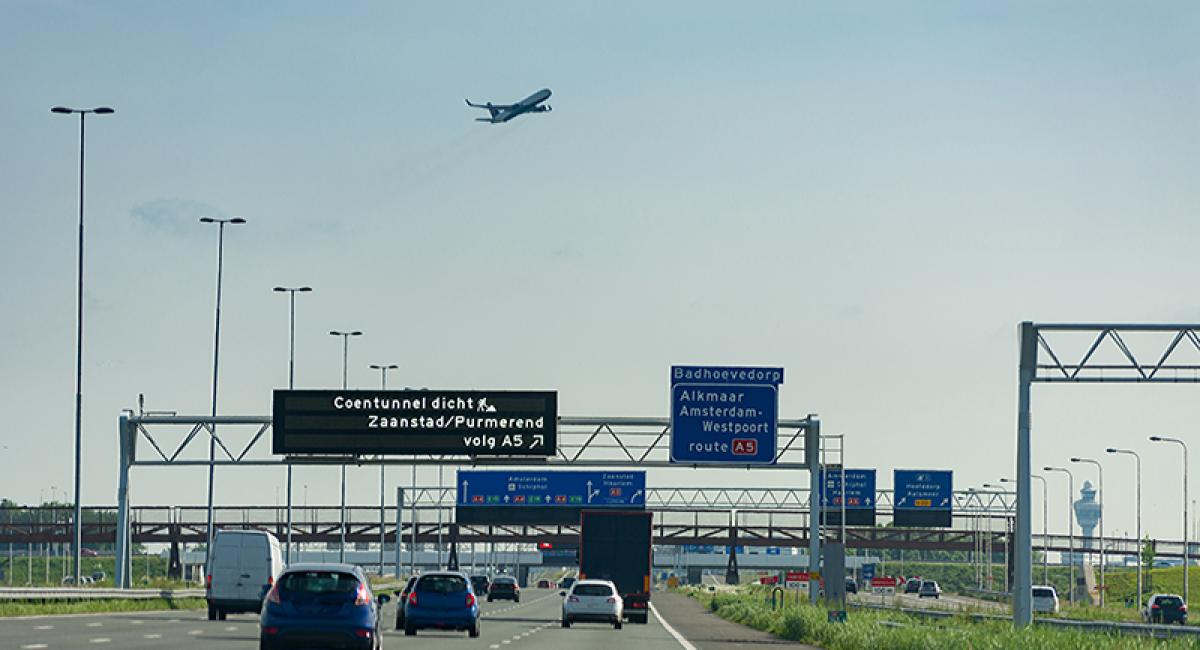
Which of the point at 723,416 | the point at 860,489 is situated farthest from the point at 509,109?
the point at 860,489

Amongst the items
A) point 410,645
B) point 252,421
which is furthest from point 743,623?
point 410,645

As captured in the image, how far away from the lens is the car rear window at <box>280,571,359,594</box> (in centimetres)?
2950

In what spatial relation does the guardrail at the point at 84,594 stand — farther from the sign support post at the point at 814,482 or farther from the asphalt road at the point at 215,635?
the sign support post at the point at 814,482

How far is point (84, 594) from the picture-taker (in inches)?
2256

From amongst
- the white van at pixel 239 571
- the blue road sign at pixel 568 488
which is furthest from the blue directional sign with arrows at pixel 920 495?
the white van at pixel 239 571

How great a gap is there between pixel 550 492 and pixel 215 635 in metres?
65.2

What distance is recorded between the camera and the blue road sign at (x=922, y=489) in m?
123

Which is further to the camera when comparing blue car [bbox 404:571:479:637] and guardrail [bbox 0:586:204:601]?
guardrail [bbox 0:586:204:601]

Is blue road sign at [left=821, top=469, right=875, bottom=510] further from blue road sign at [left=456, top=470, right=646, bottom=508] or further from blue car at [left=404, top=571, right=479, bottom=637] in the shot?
blue car at [left=404, top=571, right=479, bottom=637]

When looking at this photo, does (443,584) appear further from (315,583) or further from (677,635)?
(315,583)

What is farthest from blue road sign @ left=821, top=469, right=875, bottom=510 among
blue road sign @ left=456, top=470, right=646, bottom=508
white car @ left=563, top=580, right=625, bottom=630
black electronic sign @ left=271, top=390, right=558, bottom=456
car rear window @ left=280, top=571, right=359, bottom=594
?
car rear window @ left=280, top=571, right=359, bottom=594

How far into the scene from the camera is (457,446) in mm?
60906

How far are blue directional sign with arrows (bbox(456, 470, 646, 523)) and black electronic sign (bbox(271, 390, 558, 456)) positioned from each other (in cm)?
4255

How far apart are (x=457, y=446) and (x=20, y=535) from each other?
81562mm
